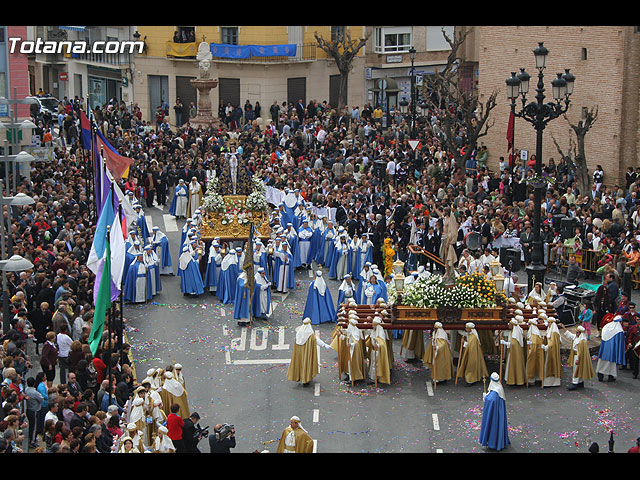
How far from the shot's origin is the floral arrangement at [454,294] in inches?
709

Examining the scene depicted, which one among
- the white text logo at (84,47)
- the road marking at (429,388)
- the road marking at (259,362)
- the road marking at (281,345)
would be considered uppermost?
the white text logo at (84,47)

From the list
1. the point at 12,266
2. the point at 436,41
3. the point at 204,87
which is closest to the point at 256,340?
the point at 12,266

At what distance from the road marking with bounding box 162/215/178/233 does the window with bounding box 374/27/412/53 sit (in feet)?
77.6

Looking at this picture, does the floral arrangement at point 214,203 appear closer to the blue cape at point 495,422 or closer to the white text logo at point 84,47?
the blue cape at point 495,422

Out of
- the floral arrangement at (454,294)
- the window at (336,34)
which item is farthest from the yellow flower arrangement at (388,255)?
the window at (336,34)

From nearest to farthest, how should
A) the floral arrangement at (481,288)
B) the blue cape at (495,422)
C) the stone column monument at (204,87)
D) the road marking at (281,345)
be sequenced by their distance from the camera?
the blue cape at (495,422)
the floral arrangement at (481,288)
the road marking at (281,345)
the stone column monument at (204,87)

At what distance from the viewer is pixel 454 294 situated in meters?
18.0

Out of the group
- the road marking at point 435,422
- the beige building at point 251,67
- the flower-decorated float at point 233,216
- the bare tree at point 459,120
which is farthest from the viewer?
the beige building at point 251,67

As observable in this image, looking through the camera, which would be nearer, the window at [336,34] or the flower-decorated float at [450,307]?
the flower-decorated float at [450,307]

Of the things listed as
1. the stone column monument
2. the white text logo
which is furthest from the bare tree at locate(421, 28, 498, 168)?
the white text logo

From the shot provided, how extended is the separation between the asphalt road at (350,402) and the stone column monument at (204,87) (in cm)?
2298

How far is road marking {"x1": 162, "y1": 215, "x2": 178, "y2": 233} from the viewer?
1228 inches
